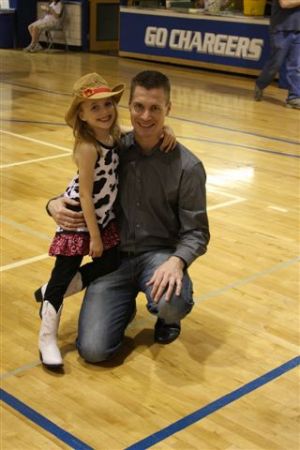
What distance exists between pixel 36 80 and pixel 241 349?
25.0 ft

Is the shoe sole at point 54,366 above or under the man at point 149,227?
under

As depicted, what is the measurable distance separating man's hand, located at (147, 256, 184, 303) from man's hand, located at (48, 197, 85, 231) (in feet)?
1.20

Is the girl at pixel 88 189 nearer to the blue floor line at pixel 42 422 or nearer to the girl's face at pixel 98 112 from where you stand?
the girl's face at pixel 98 112

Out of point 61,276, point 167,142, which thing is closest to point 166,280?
point 61,276

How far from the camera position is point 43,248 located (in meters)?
4.26

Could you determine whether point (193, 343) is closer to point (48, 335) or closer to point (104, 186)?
point (48, 335)

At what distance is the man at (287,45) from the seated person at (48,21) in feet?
18.0

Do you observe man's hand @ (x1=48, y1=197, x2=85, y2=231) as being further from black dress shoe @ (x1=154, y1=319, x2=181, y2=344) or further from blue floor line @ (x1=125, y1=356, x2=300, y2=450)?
blue floor line @ (x1=125, y1=356, x2=300, y2=450)

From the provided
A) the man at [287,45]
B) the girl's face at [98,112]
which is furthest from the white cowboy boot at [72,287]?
the man at [287,45]

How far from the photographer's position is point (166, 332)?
3.24 meters

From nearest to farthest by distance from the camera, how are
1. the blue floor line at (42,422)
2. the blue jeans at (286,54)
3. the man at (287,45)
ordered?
the blue floor line at (42,422)
the man at (287,45)
the blue jeans at (286,54)

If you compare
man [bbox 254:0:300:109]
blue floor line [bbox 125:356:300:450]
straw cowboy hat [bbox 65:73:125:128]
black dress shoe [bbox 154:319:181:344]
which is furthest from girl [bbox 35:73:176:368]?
man [bbox 254:0:300:109]

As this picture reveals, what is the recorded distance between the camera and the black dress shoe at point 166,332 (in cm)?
323

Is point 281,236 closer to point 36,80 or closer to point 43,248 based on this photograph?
point 43,248
